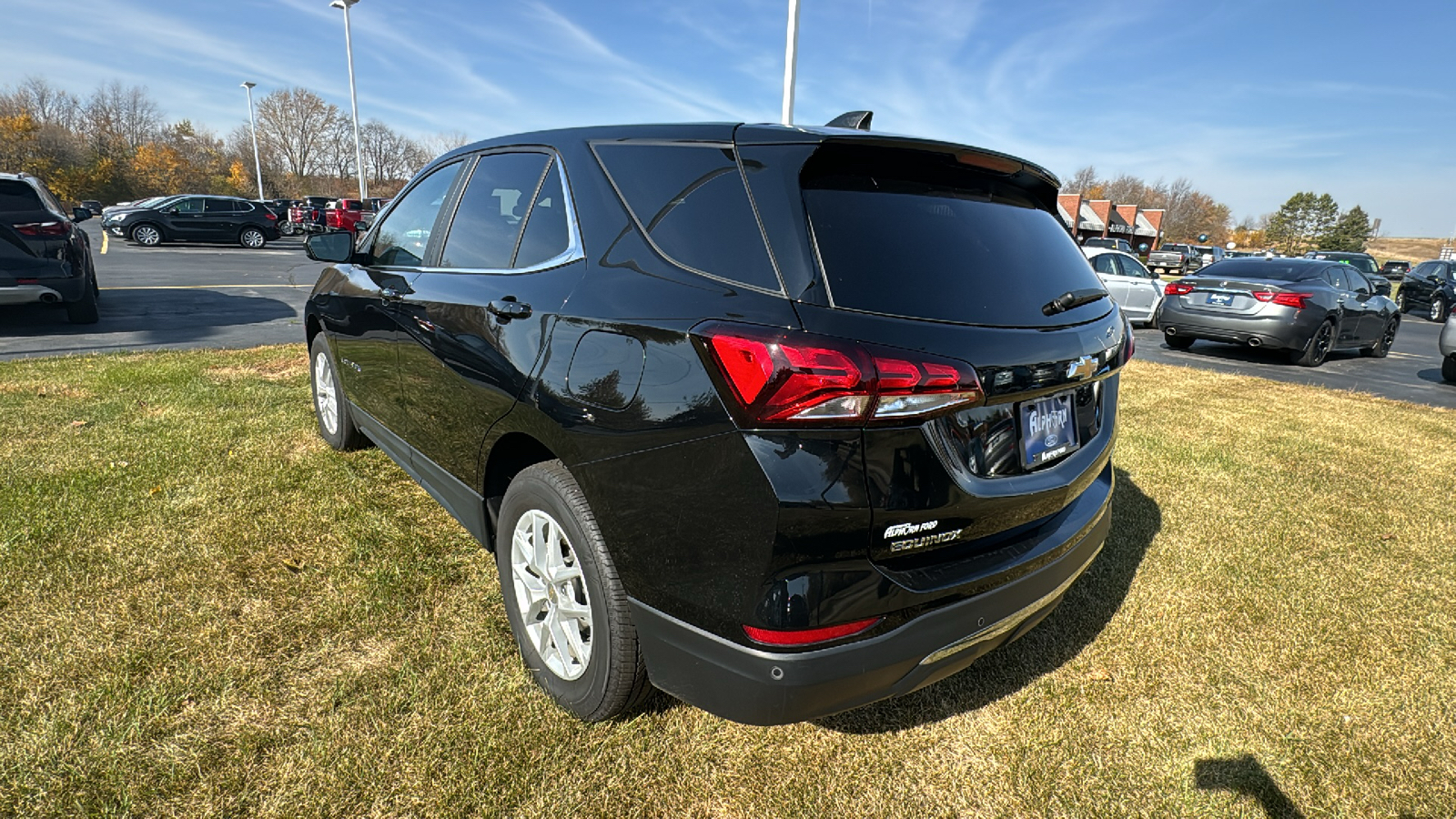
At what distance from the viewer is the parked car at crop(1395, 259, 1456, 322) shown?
22156mm

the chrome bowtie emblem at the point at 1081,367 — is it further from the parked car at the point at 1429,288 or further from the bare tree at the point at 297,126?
the bare tree at the point at 297,126

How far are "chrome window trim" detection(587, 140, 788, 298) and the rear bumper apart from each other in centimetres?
82

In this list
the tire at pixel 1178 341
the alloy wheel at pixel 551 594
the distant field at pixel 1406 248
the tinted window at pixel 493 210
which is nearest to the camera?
the alloy wheel at pixel 551 594

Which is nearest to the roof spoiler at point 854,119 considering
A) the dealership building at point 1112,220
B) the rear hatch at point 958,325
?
the rear hatch at point 958,325

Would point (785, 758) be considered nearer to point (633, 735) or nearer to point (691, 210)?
point (633, 735)

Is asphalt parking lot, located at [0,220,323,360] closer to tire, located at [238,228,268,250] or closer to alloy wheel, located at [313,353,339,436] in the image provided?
alloy wheel, located at [313,353,339,436]

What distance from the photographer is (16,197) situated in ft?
24.6

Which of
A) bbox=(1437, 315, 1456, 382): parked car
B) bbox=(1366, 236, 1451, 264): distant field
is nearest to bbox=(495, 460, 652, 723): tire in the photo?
bbox=(1437, 315, 1456, 382): parked car

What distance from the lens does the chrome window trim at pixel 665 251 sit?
1.68 meters

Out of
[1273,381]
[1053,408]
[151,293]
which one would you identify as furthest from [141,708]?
[151,293]

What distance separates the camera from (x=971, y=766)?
216 centimetres

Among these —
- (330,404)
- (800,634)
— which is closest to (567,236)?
(800,634)

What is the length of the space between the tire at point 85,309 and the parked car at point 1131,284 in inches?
621

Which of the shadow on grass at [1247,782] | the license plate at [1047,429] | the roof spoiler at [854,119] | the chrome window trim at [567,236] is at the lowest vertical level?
the shadow on grass at [1247,782]
